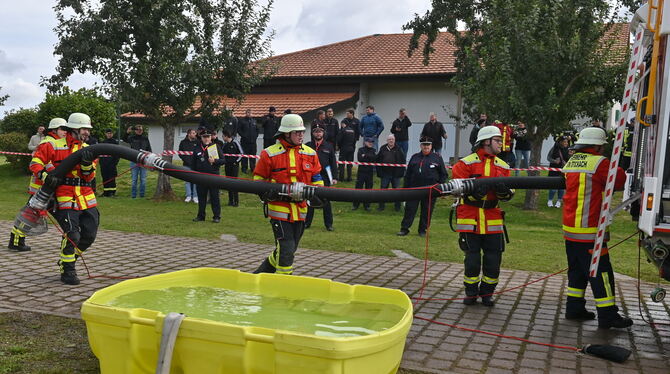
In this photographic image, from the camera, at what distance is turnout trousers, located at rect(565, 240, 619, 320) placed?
257 inches

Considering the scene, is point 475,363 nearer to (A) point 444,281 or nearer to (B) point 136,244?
(A) point 444,281

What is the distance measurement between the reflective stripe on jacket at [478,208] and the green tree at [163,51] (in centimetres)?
1152

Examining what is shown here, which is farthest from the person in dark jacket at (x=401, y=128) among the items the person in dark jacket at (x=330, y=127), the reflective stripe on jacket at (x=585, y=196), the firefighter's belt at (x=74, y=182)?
the reflective stripe on jacket at (x=585, y=196)

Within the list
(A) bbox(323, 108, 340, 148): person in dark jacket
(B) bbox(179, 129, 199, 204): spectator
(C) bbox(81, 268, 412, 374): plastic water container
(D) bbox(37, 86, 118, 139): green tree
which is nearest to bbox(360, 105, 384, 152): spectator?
(A) bbox(323, 108, 340, 148): person in dark jacket

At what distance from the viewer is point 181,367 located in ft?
13.4

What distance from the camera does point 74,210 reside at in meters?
7.83

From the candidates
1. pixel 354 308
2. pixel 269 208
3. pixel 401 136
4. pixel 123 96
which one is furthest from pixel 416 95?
pixel 354 308

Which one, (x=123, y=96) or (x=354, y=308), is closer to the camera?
(x=354, y=308)

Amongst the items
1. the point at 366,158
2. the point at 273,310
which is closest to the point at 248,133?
the point at 366,158

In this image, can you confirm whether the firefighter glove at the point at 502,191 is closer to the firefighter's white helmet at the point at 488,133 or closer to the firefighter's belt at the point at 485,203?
the firefighter's belt at the point at 485,203

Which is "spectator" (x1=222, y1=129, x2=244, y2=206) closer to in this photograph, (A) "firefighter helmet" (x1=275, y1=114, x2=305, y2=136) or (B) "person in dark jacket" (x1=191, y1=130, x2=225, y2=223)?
(B) "person in dark jacket" (x1=191, y1=130, x2=225, y2=223)

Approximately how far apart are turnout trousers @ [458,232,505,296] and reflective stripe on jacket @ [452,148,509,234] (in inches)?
4.3

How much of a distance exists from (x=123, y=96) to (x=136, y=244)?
301 inches

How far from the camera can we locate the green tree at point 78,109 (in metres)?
24.9
